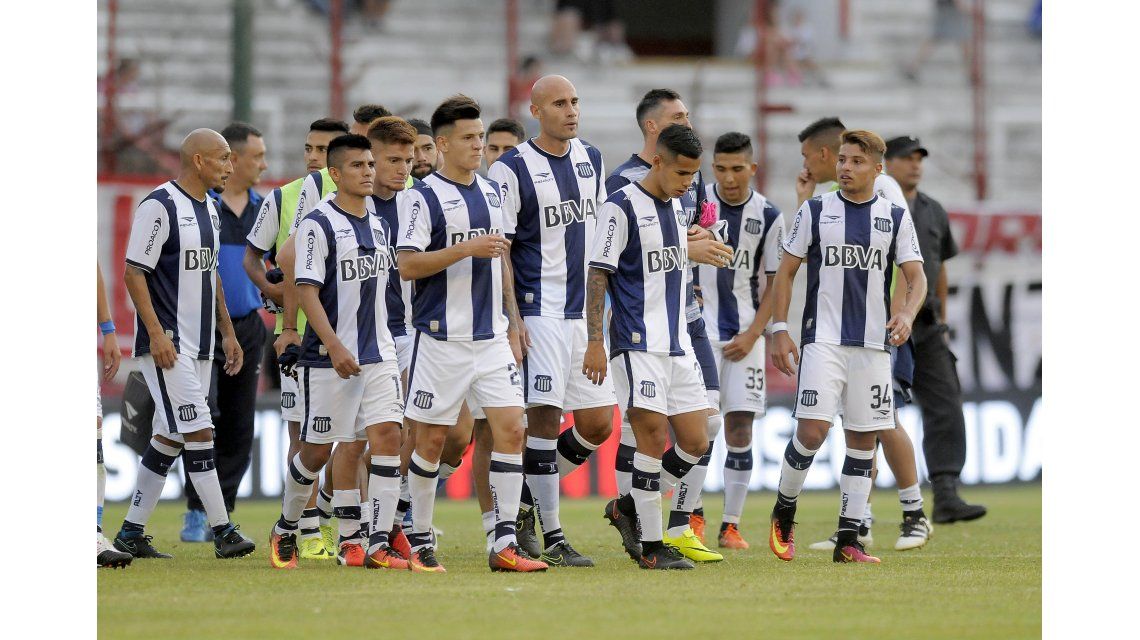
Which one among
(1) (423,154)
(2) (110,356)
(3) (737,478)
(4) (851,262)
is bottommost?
(3) (737,478)

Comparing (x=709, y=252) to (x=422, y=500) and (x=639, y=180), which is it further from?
(x=422, y=500)

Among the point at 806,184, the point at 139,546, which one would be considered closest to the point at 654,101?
the point at 806,184

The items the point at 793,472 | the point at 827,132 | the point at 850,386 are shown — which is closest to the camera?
the point at 850,386

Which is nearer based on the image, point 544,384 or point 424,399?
point 424,399

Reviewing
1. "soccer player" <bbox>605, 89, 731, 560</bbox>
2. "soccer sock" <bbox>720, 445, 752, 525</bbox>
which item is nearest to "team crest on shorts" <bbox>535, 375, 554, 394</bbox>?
"soccer player" <bbox>605, 89, 731, 560</bbox>

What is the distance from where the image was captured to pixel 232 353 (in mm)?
8992

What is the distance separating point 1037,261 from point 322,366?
13.3 meters

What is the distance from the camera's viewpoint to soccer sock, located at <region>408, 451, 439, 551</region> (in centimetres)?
775

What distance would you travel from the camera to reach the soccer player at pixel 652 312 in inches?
307

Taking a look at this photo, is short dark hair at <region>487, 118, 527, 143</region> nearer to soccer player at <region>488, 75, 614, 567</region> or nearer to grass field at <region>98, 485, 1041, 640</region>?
soccer player at <region>488, 75, 614, 567</region>

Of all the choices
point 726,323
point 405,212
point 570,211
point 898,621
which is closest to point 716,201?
point 726,323

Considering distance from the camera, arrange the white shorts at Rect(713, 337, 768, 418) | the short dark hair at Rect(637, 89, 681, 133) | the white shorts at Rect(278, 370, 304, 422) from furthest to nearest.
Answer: the white shorts at Rect(713, 337, 768, 418)
the short dark hair at Rect(637, 89, 681, 133)
the white shorts at Rect(278, 370, 304, 422)

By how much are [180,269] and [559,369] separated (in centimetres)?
217

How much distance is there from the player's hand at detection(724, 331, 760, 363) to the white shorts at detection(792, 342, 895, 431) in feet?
4.05
